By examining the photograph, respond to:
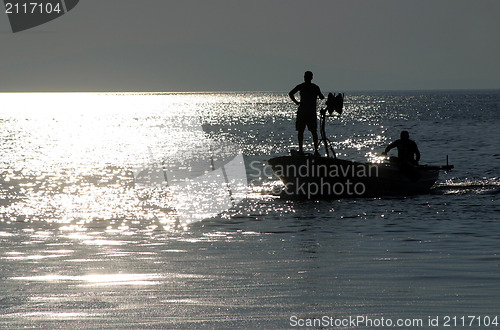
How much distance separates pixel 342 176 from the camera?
20.9m

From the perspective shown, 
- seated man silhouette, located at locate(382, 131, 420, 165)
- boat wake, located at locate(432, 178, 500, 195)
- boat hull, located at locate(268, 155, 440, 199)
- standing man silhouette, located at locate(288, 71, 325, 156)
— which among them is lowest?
boat wake, located at locate(432, 178, 500, 195)

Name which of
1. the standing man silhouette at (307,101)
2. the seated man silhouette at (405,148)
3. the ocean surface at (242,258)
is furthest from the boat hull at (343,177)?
the standing man silhouette at (307,101)

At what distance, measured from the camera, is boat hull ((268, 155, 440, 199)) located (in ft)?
66.8

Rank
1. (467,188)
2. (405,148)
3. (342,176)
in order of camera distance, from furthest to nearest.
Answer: (467,188) → (405,148) → (342,176)

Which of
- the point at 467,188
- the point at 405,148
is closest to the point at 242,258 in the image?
the point at 405,148

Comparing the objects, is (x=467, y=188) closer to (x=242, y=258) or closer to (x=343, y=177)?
(x=343, y=177)

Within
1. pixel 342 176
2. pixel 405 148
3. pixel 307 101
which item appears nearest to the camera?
pixel 307 101

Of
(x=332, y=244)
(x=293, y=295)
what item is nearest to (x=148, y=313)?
(x=293, y=295)

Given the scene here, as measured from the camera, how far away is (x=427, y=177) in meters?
22.1

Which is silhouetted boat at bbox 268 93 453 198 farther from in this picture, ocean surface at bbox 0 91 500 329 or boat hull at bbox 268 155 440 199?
ocean surface at bbox 0 91 500 329

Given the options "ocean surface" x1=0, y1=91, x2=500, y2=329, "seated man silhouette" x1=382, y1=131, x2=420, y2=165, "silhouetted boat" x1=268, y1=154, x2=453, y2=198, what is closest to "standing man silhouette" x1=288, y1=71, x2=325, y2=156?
"silhouetted boat" x1=268, y1=154, x2=453, y2=198

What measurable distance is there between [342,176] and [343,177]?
4cm

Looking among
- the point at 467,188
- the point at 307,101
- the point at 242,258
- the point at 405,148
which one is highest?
the point at 307,101

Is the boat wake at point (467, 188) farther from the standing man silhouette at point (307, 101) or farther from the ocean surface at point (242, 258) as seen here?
the standing man silhouette at point (307, 101)
